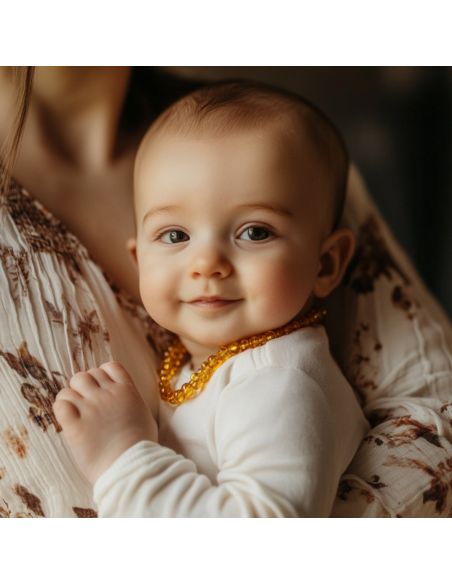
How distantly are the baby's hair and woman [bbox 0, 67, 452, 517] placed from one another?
0.18 metres

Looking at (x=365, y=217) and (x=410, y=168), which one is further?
(x=410, y=168)

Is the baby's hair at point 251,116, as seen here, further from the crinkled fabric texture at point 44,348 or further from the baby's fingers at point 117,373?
the baby's fingers at point 117,373

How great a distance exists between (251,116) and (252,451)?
1.63 feet

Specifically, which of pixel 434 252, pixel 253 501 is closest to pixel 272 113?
pixel 253 501

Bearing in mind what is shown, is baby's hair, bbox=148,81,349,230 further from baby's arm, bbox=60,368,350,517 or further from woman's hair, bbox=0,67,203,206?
baby's arm, bbox=60,368,350,517

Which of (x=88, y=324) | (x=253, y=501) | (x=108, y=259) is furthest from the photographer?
(x=108, y=259)

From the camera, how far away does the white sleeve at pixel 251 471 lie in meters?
0.62

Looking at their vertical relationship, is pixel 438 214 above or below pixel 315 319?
above

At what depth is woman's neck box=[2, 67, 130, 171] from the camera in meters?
0.92

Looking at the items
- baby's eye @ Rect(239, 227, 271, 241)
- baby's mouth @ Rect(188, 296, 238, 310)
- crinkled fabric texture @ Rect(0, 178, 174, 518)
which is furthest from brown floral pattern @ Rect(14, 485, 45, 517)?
baby's eye @ Rect(239, 227, 271, 241)

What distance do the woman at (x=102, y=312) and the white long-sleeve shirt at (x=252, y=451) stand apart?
88mm

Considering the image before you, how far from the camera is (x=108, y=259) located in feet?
3.09
